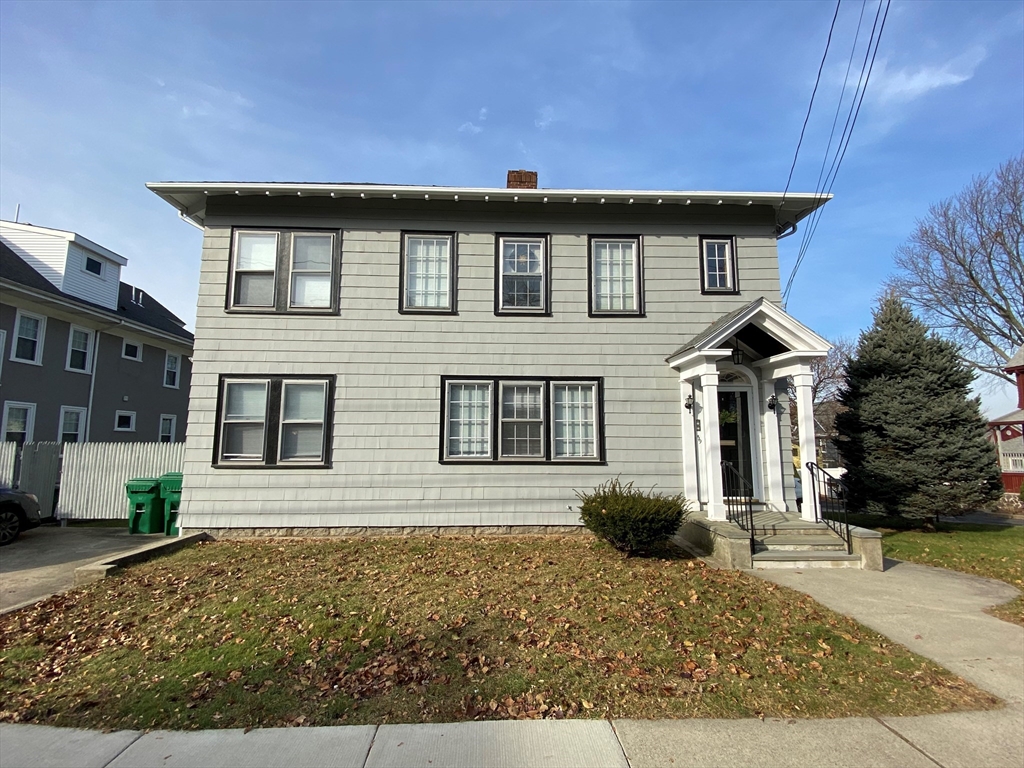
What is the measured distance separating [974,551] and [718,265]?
6.74 meters

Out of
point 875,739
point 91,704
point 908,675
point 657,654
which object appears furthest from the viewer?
point 657,654

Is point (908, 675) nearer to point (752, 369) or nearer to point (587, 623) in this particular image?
point (587, 623)

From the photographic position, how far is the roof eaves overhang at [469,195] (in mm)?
9938

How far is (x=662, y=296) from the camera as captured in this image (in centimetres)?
1049

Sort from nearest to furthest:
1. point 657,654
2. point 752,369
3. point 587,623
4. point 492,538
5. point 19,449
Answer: point 657,654 → point 587,623 → point 492,538 → point 752,369 → point 19,449

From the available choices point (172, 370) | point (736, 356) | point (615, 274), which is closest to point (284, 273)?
point (615, 274)

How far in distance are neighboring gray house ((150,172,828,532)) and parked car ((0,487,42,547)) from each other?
340 cm

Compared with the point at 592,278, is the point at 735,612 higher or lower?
lower

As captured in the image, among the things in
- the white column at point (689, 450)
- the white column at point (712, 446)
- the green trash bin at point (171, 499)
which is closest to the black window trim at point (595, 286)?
the white column at point (689, 450)

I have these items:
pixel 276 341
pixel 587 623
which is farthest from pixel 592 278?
pixel 587 623

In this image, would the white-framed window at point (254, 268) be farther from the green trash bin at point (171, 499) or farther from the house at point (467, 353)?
the green trash bin at point (171, 499)

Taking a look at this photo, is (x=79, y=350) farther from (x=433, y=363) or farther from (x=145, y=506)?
(x=433, y=363)

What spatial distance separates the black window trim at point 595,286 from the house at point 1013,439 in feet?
59.1

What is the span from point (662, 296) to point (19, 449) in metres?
16.0
